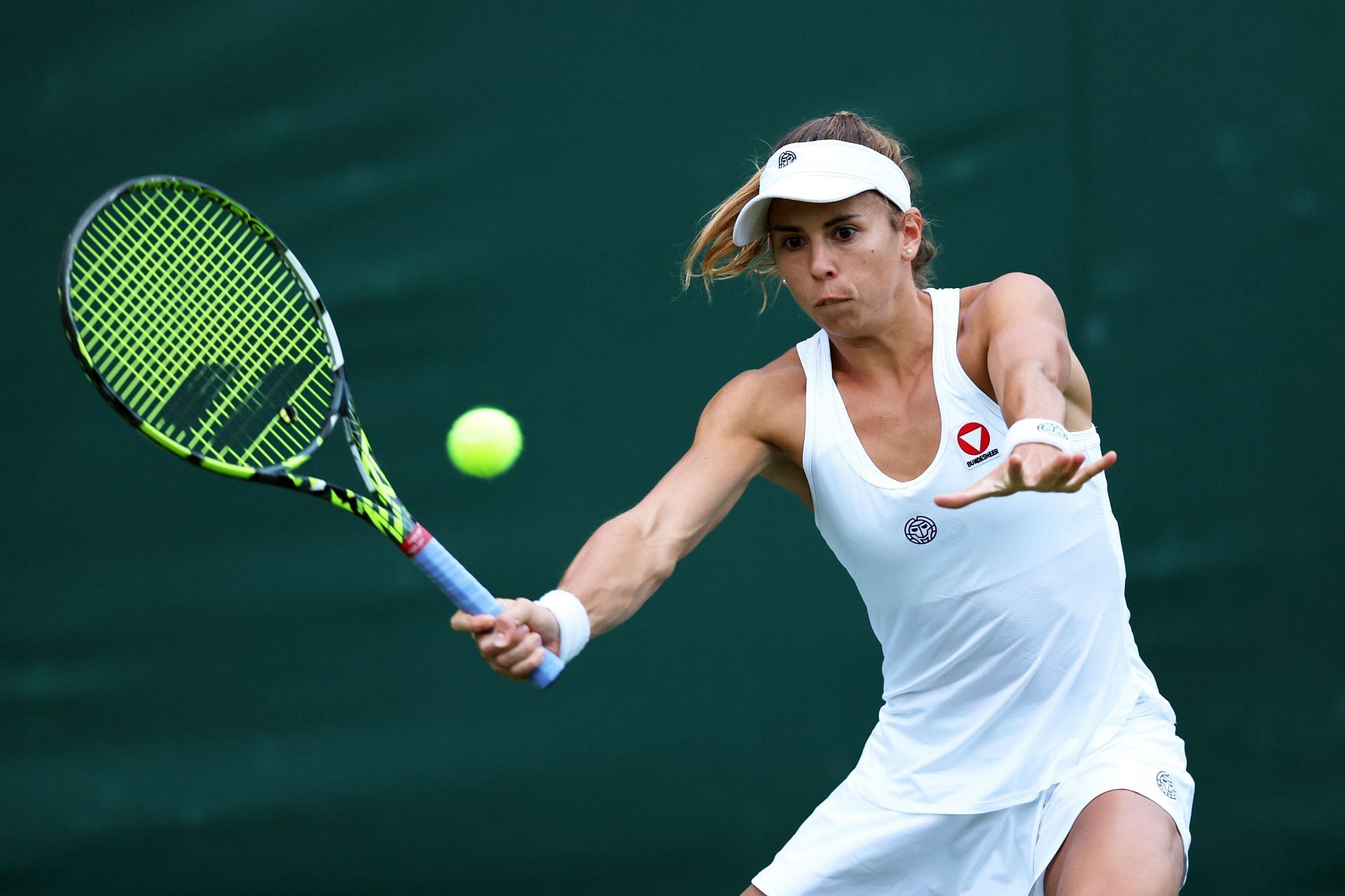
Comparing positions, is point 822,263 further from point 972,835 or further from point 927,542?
point 972,835

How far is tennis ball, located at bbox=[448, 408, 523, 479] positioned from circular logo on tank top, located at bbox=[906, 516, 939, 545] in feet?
3.00

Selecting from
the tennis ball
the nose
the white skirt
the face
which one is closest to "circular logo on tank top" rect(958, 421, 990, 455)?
the face

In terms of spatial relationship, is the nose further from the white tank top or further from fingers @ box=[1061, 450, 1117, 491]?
fingers @ box=[1061, 450, 1117, 491]

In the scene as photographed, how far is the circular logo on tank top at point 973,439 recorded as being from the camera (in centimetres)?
251

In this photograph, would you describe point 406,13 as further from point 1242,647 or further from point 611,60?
point 1242,647

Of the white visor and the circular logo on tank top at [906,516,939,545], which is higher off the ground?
the white visor

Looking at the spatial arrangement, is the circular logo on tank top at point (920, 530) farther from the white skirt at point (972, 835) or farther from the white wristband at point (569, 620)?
the white wristband at point (569, 620)

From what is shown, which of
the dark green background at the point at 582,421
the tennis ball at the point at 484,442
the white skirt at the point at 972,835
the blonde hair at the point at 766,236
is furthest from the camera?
the dark green background at the point at 582,421

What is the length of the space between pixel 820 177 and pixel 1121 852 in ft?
3.64

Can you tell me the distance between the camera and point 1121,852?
2.23m

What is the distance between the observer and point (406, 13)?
347cm

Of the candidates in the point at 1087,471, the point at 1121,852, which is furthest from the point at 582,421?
the point at 1087,471

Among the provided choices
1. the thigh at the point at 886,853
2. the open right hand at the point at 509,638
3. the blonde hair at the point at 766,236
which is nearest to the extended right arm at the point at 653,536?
the open right hand at the point at 509,638

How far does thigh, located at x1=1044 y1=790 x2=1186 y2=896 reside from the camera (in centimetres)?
220
